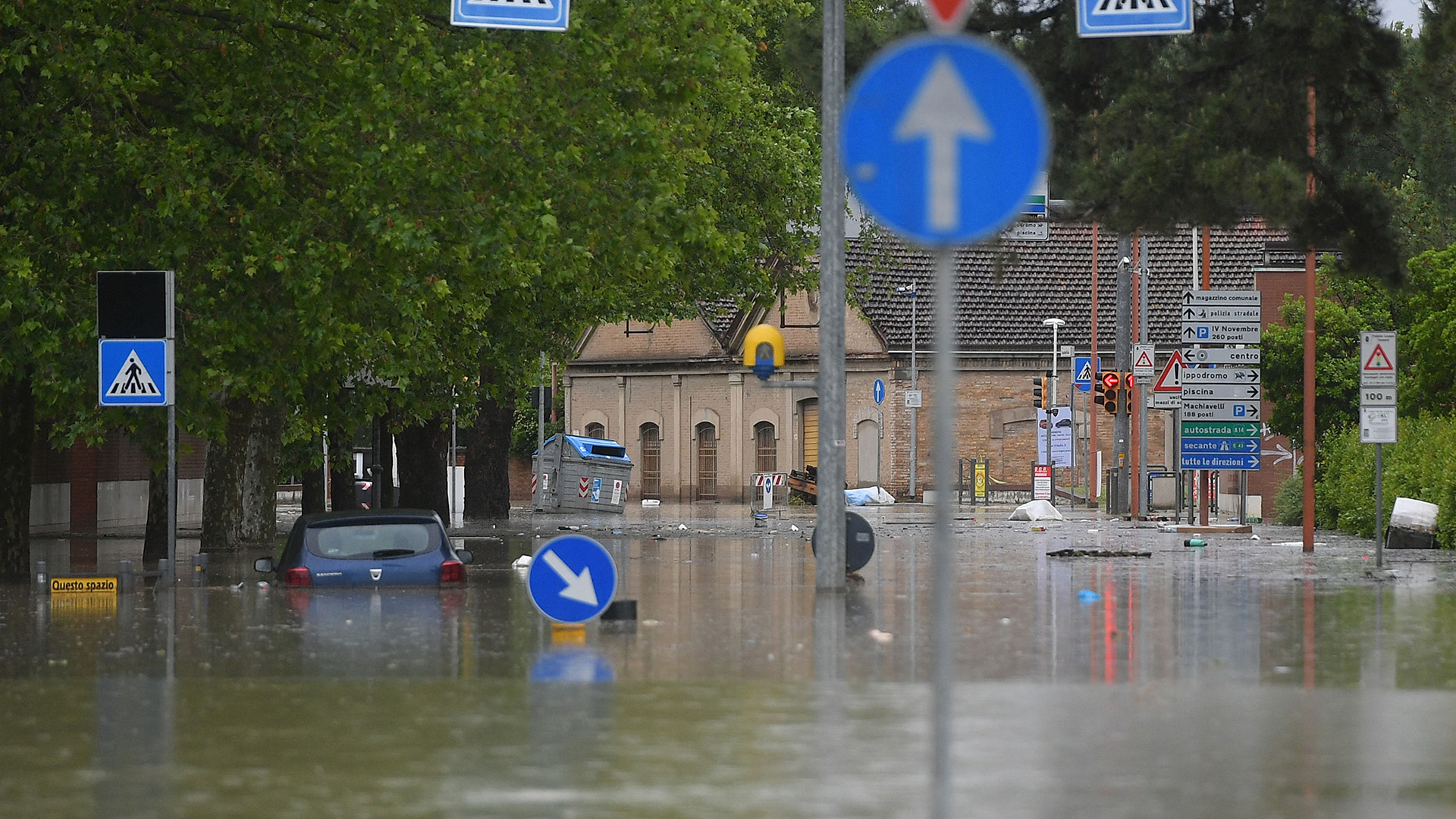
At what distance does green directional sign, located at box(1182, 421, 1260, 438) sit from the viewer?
35.0m

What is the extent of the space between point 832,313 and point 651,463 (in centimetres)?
6021

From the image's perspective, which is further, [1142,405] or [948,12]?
[1142,405]

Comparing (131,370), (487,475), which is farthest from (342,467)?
(131,370)

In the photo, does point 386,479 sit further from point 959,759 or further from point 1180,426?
point 959,759

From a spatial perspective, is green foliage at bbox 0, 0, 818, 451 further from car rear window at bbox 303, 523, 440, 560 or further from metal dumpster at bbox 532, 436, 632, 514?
metal dumpster at bbox 532, 436, 632, 514

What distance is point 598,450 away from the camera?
6081 centimetres

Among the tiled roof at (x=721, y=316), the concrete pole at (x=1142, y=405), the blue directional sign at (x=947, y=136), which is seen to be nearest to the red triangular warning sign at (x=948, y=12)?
the blue directional sign at (x=947, y=136)

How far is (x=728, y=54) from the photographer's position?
81.7ft

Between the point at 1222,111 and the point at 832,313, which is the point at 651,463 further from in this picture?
the point at 832,313

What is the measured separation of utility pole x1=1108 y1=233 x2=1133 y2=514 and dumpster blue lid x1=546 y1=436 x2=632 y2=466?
552 inches

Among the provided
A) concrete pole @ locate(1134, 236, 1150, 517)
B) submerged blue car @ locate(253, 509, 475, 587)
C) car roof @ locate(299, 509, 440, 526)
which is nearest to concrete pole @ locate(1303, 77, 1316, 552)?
submerged blue car @ locate(253, 509, 475, 587)

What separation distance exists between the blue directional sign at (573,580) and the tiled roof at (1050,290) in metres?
53.6

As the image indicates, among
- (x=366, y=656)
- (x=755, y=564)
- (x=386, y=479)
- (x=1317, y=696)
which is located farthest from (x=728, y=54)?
(x=386, y=479)

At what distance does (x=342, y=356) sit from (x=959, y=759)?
16.5m
